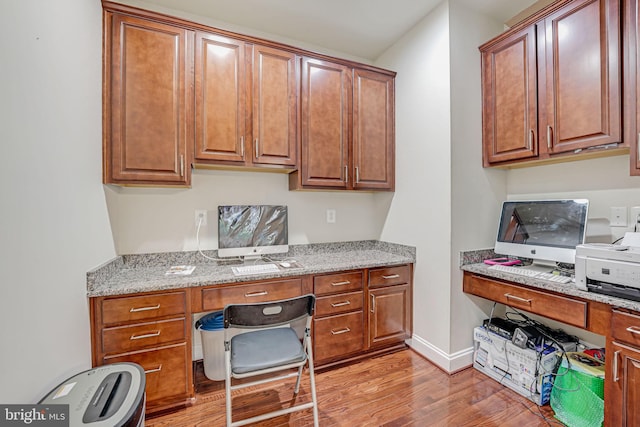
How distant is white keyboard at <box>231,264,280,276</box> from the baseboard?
1441 millimetres

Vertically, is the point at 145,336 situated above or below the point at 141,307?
below

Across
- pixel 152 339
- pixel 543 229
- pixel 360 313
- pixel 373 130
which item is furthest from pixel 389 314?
pixel 152 339

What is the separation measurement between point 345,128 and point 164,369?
221 centimetres

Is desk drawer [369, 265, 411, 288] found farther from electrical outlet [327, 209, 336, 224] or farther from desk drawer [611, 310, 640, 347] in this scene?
desk drawer [611, 310, 640, 347]

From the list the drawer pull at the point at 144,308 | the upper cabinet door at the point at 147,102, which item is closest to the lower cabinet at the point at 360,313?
the drawer pull at the point at 144,308

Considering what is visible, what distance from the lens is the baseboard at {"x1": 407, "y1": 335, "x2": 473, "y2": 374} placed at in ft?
6.99

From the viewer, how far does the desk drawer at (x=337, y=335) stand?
210 centimetres

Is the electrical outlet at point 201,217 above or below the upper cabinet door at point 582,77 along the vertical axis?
below

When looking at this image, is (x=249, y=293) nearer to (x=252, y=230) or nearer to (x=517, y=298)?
(x=252, y=230)

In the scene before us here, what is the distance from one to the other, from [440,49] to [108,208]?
8.88ft

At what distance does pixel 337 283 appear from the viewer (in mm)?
2164

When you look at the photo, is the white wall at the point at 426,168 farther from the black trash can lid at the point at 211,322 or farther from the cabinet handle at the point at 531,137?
the black trash can lid at the point at 211,322

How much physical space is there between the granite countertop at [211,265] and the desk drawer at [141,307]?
0.05 m

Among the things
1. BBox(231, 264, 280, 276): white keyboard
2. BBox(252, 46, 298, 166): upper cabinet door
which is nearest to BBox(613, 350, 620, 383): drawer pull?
BBox(231, 264, 280, 276): white keyboard
